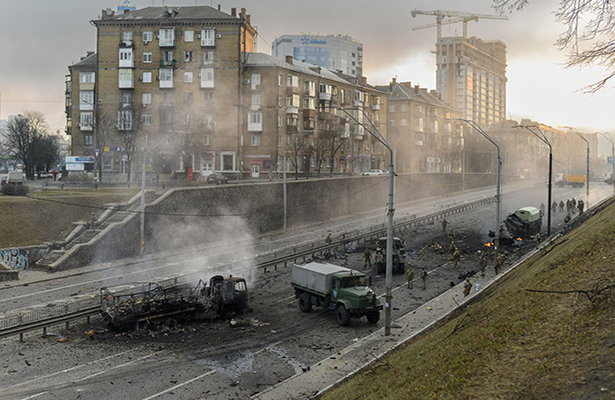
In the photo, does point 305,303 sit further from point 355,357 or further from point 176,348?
point 176,348

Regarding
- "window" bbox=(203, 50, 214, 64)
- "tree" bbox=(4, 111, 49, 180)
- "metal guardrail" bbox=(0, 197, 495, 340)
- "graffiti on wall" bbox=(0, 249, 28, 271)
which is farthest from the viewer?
"tree" bbox=(4, 111, 49, 180)

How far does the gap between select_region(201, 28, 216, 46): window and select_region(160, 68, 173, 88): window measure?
20.2 ft

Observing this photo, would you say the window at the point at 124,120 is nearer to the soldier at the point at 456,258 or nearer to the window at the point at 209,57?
the window at the point at 209,57

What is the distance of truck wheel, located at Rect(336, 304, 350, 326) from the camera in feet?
77.7

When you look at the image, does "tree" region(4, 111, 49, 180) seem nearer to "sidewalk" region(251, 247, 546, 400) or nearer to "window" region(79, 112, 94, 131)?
"window" region(79, 112, 94, 131)

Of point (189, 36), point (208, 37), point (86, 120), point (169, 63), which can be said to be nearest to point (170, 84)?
point (169, 63)

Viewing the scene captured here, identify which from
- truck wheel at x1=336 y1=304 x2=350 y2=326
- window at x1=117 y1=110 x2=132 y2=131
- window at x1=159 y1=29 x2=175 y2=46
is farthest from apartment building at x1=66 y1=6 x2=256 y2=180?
truck wheel at x1=336 y1=304 x2=350 y2=326

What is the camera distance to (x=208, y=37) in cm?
7231

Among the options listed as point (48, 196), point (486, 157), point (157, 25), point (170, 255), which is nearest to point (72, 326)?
point (170, 255)

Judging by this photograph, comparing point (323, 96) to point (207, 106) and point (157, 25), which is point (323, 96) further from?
point (157, 25)

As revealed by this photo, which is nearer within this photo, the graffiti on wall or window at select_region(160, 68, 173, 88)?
the graffiti on wall

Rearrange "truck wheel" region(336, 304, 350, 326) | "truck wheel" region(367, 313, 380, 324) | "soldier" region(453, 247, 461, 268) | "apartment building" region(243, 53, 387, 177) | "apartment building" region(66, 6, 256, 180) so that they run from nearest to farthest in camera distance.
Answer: "truck wheel" region(336, 304, 350, 326), "truck wheel" region(367, 313, 380, 324), "soldier" region(453, 247, 461, 268), "apartment building" region(66, 6, 256, 180), "apartment building" region(243, 53, 387, 177)

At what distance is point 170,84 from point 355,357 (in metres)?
62.8

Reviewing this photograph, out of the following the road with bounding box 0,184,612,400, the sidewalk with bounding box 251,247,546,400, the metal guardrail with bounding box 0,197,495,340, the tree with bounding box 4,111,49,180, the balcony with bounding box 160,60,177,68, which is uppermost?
the balcony with bounding box 160,60,177,68
